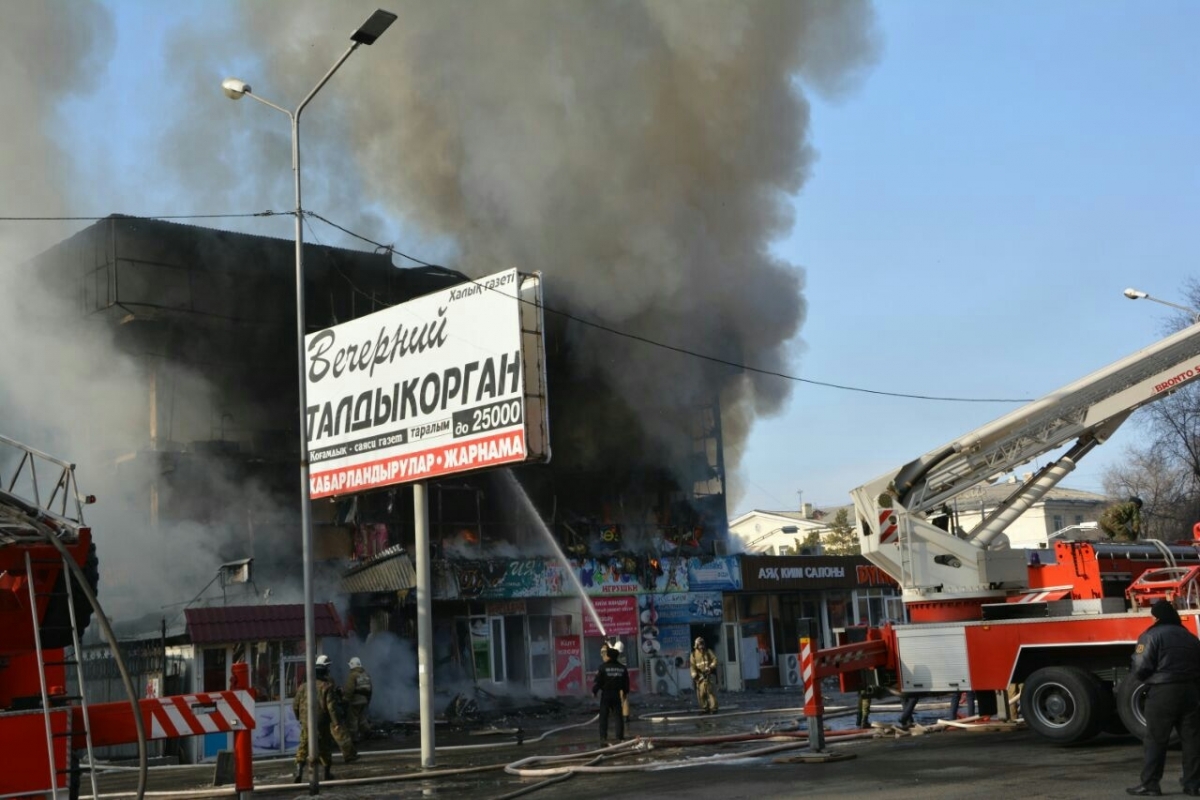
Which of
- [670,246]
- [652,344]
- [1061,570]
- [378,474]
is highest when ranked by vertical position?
[670,246]

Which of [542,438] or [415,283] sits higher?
[415,283]

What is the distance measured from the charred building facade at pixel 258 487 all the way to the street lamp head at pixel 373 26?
13.3 metres

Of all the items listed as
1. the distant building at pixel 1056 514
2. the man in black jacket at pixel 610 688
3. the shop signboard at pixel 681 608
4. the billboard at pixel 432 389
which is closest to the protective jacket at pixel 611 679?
the man in black jacket at pixel 610 688

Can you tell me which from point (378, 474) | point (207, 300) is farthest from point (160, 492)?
point (378, 474)

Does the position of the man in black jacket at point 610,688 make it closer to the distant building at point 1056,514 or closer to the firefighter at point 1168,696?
the firefighter at point 1168,696

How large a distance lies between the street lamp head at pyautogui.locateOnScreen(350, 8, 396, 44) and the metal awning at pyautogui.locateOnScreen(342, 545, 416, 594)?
44.8ft

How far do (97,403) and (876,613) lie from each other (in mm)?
21981

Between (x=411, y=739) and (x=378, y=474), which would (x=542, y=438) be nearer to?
(x=378, y=474)

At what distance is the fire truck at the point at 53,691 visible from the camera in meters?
6.30

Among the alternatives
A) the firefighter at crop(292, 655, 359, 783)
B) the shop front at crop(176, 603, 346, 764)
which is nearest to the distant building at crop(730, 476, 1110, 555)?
the shop front at crop(176, 603, 346, 764)

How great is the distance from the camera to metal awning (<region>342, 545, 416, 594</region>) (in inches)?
946

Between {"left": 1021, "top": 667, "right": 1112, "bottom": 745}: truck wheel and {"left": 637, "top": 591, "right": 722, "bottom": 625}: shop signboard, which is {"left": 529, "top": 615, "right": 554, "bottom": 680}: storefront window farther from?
{"left": 1021, "top": 667, "right": 1112, "bottom": 745}: truck wheel

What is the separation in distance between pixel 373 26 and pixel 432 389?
433 centimetres

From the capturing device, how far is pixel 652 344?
119 ft
